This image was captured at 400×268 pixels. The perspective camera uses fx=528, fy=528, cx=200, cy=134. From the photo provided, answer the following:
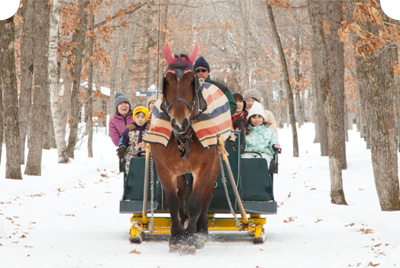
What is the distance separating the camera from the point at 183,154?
586 centimetres

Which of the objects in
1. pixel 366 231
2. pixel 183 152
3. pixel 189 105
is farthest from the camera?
pixel 366 231

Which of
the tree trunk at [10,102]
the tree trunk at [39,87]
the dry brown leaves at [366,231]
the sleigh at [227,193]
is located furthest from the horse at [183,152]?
the tree trunk at [39,87]

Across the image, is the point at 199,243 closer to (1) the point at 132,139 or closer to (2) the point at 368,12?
(1) the point at 132,139

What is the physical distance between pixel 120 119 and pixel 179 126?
4.02 meters

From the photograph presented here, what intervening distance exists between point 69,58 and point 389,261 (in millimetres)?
16303

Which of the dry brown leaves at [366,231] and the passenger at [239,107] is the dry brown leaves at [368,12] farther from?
the dry brown leaves at [366,231]

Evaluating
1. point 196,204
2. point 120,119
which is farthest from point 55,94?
point 196,204

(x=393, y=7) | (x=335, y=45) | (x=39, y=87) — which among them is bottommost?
Result: (x=393, y=7)

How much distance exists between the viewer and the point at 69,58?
19.3 metres

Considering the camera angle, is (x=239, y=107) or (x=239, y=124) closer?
(x=239, y=124)

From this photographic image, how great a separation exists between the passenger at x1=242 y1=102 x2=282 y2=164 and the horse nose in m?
2.42

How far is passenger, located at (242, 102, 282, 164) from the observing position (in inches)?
300

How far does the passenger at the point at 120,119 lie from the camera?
900 cm

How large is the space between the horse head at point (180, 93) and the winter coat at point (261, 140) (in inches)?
81.0
